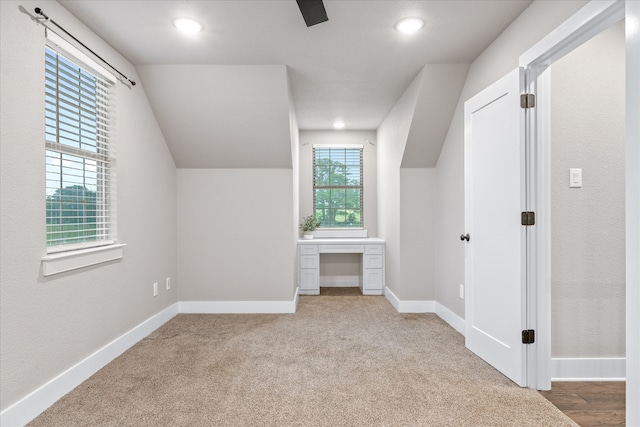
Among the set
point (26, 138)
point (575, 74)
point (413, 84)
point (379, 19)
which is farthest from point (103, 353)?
point (575, 74)

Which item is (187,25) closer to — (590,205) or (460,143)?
(460,143)

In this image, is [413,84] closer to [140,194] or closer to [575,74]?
[575,74]

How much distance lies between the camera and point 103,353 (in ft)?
8.43

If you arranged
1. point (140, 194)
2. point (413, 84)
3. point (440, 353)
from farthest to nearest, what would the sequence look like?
point (413, 84) < point (140, 194) < point (440, 353)

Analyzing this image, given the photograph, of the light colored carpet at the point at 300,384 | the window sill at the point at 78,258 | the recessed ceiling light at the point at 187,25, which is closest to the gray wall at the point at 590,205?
the light colored carpet at the point at 300,384

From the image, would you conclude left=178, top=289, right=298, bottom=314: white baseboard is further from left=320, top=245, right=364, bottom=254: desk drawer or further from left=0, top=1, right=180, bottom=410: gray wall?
left=320, top=245, right=364, bottom=254: desk drawer

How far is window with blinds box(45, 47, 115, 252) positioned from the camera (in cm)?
219

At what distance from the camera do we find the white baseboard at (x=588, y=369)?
2.32 meters

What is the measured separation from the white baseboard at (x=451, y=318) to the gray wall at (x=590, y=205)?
39.1 inches

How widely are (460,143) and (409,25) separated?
4.19 feet

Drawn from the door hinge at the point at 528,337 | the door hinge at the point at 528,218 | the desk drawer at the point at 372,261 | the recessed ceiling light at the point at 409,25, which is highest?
the recessed ceiling light at the point at 409,25

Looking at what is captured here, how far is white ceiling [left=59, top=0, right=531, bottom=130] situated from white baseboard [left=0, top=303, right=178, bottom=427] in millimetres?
1922

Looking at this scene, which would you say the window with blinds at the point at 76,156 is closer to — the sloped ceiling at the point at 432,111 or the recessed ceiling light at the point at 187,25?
the recessed ceiling light at the point at 187,25

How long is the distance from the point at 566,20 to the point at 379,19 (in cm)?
110
